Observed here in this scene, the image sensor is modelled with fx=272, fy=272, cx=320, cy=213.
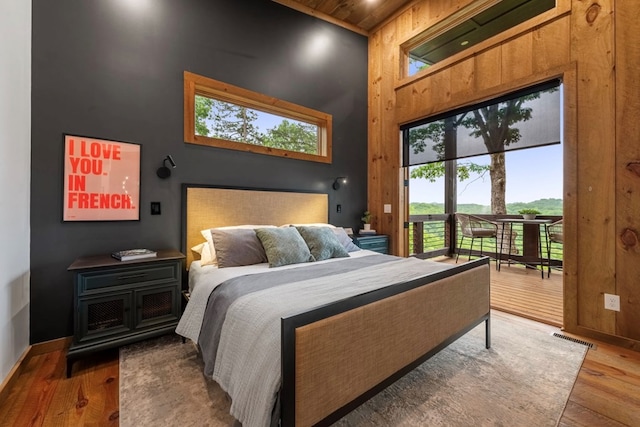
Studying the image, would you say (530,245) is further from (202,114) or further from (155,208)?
(155,208)

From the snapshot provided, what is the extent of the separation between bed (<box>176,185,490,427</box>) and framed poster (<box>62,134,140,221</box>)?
0.88m

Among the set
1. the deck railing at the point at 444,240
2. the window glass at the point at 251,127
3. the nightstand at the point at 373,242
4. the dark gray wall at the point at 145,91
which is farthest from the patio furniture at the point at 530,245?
the dark gray wall at the point at 145,91

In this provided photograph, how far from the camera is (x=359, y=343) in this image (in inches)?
49.8

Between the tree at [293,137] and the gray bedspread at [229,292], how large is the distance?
1911mm

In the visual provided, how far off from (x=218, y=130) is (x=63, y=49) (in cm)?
135

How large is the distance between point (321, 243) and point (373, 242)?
1386mm

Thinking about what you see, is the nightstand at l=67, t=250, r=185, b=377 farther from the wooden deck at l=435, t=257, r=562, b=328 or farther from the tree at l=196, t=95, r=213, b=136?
the wooden deck at l=435, t=257, r=562, b=328

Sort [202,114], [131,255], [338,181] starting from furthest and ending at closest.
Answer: [338,181]
[202,114]
[131,255]

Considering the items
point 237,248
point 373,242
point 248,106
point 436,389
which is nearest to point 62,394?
point 237,248

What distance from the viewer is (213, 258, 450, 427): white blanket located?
1126 millimetres

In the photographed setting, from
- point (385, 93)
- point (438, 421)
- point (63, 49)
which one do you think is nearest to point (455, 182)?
point (385, 93)

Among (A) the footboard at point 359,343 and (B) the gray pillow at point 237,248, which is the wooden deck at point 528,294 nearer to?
(A) the footboard at point 359,343

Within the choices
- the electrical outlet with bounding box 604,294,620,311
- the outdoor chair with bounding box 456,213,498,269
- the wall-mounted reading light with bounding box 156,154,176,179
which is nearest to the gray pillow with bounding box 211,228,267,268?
the wall-mounted reading light with bounding box 156,154,176,179

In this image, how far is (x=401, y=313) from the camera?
1479mm
